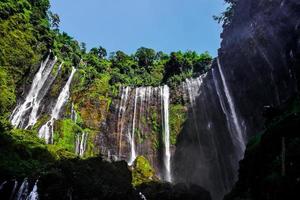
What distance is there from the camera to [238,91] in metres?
28.6

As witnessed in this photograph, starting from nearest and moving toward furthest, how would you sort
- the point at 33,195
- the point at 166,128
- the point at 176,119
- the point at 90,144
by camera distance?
the point at 33,195 → the point at 90,144 → the point at 166,128 → the point at 176,119

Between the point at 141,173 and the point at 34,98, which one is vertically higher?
the point at 34,98

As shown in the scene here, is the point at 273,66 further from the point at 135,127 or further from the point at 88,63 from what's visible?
the point at 88,63

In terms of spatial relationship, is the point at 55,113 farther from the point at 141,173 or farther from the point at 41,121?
the point at 141,173

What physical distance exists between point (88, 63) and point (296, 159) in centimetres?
3471

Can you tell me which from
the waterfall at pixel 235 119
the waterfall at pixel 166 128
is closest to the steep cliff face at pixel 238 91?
the waterfall at pixel 235 119

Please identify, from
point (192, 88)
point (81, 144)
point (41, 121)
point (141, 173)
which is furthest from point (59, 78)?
point (141, 173)

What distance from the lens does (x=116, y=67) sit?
1725 inches

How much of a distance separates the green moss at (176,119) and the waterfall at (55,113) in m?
10.1

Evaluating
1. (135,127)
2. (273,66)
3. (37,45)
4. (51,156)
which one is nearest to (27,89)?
(37,45)

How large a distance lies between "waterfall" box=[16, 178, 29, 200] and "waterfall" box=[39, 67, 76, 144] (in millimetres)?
12019

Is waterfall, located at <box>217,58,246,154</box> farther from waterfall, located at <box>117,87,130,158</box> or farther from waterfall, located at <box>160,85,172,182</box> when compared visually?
waterfall, located at <box>117,87,130,158</box>

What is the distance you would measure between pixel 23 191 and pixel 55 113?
15.6 metres

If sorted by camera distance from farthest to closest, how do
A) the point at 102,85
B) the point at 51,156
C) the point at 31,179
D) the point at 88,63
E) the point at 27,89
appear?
1. the point at 88,63
2. the point at 102,85
3. the point at 27,89
4. the point at 51,156
5. the point at 31,179
